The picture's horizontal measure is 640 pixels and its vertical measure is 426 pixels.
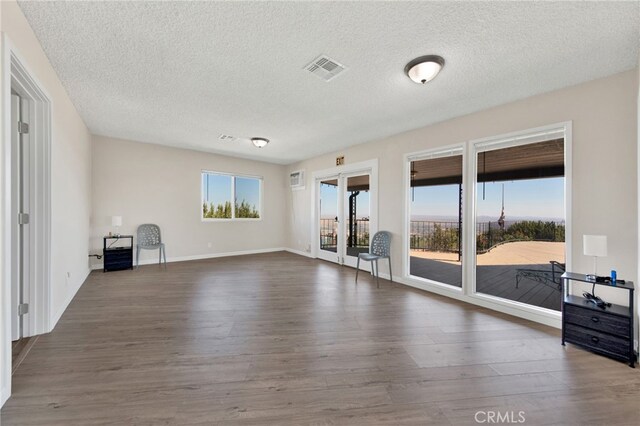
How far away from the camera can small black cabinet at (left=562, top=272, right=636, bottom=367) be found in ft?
6.63

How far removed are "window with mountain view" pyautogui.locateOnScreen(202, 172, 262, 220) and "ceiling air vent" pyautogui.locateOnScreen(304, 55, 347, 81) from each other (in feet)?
15.4

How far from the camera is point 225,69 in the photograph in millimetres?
2432

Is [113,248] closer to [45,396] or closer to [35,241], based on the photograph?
[35,241]

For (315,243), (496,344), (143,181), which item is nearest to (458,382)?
(496,344)

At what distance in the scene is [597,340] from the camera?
215cm

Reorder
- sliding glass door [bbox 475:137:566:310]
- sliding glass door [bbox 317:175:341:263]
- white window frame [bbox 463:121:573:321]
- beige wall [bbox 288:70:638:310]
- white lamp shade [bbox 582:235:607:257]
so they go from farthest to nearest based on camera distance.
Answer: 1. sliding glass door [bbox 317:175:341:263]
2. sliding glass door [bbox 475:137:566:310]
3. white window frame [bbox 463:121:573:321]
4. beige wall [bbox 288:70:638:310]
5. white lamp shade [bbox 582:235:607:257]

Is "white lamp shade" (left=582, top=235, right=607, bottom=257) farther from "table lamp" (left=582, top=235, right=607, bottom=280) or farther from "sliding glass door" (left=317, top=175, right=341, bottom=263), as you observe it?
"sliding glass door" (left=317, top=175, right=341, bottom=263)

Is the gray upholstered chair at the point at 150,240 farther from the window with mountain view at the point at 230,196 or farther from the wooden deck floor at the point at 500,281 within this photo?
the wooden deck floor at the point at 500,281

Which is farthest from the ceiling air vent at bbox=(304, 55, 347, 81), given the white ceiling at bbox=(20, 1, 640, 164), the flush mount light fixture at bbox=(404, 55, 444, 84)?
the flush mount light fixture at bbox=(404, 55, 444, 84)

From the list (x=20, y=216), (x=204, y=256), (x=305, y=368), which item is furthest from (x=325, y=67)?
(x=204, y=256)

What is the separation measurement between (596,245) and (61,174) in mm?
5517

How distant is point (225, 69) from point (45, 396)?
9.38 ft

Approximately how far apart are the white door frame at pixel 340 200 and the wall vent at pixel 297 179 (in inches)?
20.2

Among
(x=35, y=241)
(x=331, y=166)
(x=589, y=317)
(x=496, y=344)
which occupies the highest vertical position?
(x=331, y=166)
